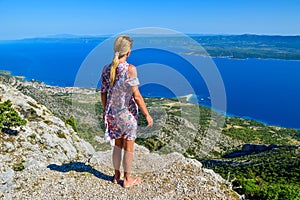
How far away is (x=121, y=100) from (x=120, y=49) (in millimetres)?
995

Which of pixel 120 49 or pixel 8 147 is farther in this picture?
pixel 8 147

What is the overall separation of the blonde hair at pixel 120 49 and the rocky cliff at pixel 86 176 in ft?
9.58

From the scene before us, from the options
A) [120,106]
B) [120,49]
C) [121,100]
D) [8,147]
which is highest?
[120,49]

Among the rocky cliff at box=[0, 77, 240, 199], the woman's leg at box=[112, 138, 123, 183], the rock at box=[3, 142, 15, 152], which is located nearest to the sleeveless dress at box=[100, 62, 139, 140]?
the woman's leg at box=[112, 138, 123, 183]

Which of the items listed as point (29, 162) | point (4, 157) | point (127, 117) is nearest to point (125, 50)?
point (127, 117)

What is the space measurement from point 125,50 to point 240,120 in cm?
9574

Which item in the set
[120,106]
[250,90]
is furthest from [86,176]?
[250,90]

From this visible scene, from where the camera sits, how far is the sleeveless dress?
558 cm

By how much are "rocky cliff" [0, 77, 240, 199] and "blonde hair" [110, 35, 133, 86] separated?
2921 mm

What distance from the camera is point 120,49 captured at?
553cm

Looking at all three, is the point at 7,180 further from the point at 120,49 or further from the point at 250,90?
the point at 250,90

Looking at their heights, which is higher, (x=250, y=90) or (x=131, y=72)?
(x=131, y=72)

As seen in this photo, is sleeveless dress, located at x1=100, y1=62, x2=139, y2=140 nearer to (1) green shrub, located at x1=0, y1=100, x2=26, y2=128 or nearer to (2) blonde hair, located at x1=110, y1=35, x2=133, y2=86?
(2) blonde hair, located at x1=110, y1=35, x2=133, y2=86

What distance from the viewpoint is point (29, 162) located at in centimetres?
895
